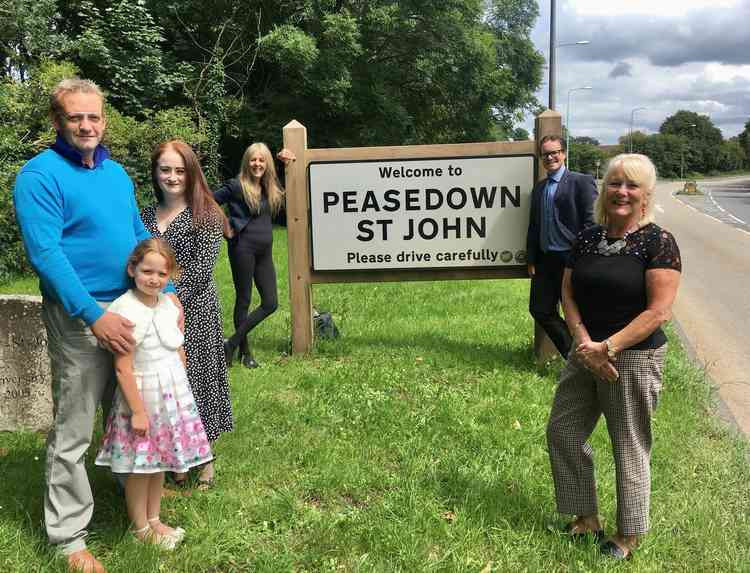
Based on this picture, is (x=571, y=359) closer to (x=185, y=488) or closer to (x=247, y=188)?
(x=185, y=488)

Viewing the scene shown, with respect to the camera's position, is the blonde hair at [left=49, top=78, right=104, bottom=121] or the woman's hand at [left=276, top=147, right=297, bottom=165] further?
the woman's hand at [left=276, top=147, right=297, bottom=165]

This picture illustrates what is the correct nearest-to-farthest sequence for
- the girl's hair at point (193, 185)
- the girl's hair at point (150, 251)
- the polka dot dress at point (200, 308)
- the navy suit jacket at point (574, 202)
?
the girl's hair at point (150, 251) → the girl's hair at point (193, 185) → the polka dot dress at point (200, 308) → the navy suit jacket at point (574, 202)

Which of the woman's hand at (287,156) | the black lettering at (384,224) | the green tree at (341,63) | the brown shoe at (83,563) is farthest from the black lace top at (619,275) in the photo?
the green tree at (341,63)

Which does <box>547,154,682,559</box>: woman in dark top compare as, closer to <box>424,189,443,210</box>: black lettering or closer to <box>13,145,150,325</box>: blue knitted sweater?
<box>13,145,150,325</box>: blue knitted sweater

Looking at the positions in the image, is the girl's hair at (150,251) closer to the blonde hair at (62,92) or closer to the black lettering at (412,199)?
the blonde hair at (62,92)

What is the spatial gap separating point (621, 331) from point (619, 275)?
22 centimetres

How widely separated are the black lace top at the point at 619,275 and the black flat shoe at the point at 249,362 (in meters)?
3.48

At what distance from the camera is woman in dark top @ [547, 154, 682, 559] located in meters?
2.51

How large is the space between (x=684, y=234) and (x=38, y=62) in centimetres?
1809

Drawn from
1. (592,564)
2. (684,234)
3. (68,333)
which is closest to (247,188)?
(68,333)

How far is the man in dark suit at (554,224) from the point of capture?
484cm

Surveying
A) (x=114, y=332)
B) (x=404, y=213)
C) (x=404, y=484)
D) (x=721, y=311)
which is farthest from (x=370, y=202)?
(x=721, y=311)

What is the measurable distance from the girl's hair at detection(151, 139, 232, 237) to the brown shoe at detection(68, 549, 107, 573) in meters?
1.61

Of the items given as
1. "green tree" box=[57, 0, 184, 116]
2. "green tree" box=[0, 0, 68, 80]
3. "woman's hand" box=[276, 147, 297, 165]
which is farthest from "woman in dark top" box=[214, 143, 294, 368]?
"green tree" box=[57, 0, 184, 116]
